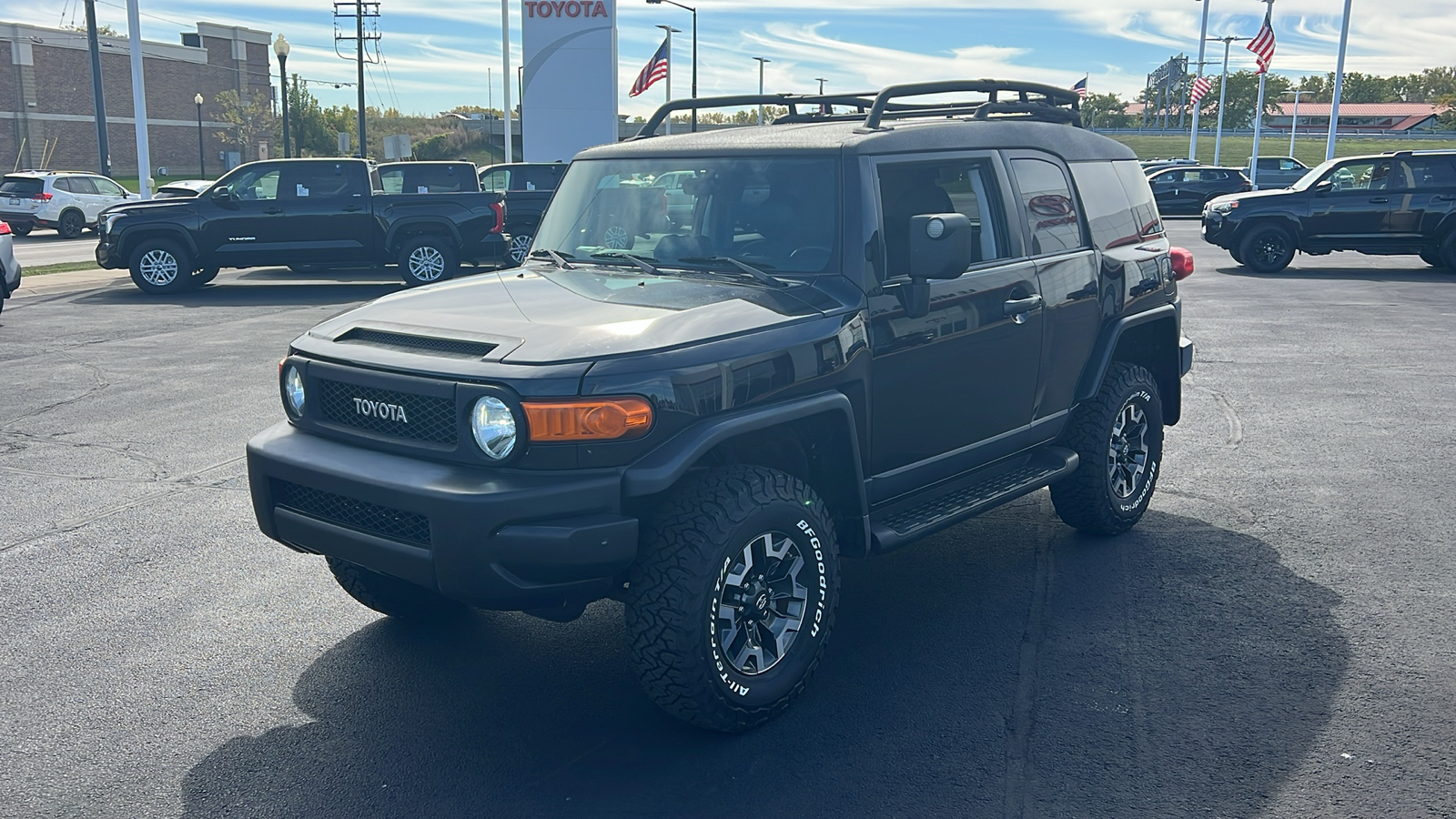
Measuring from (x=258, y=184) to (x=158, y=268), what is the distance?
1853mm

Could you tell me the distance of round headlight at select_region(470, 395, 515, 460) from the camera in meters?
3.52

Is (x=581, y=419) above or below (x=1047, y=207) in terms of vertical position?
below

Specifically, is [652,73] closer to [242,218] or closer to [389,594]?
[242,218]

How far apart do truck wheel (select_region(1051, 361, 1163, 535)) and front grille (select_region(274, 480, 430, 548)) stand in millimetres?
3264

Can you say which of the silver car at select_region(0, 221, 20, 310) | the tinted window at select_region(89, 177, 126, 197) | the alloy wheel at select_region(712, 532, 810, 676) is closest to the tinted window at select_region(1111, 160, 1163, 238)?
the alloy wheel at select_region(712, 532, 810, 676)

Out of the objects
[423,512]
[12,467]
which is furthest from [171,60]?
[423,512]

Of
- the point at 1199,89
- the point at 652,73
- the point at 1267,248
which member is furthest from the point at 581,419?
the point at 1199,89

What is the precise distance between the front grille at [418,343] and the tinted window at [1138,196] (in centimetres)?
373

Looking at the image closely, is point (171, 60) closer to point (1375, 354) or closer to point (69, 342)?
point (69, 342)

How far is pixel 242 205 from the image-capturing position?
17562 millimetres

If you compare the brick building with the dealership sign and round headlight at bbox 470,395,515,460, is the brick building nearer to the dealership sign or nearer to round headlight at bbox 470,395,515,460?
the dealership sign

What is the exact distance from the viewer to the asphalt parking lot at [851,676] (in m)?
3.49

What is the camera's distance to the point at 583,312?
3.96m

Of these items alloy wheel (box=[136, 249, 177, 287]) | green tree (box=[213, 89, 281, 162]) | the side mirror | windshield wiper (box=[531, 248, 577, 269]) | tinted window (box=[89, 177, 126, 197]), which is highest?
green tree (box=[213, 89, 281, 162])
